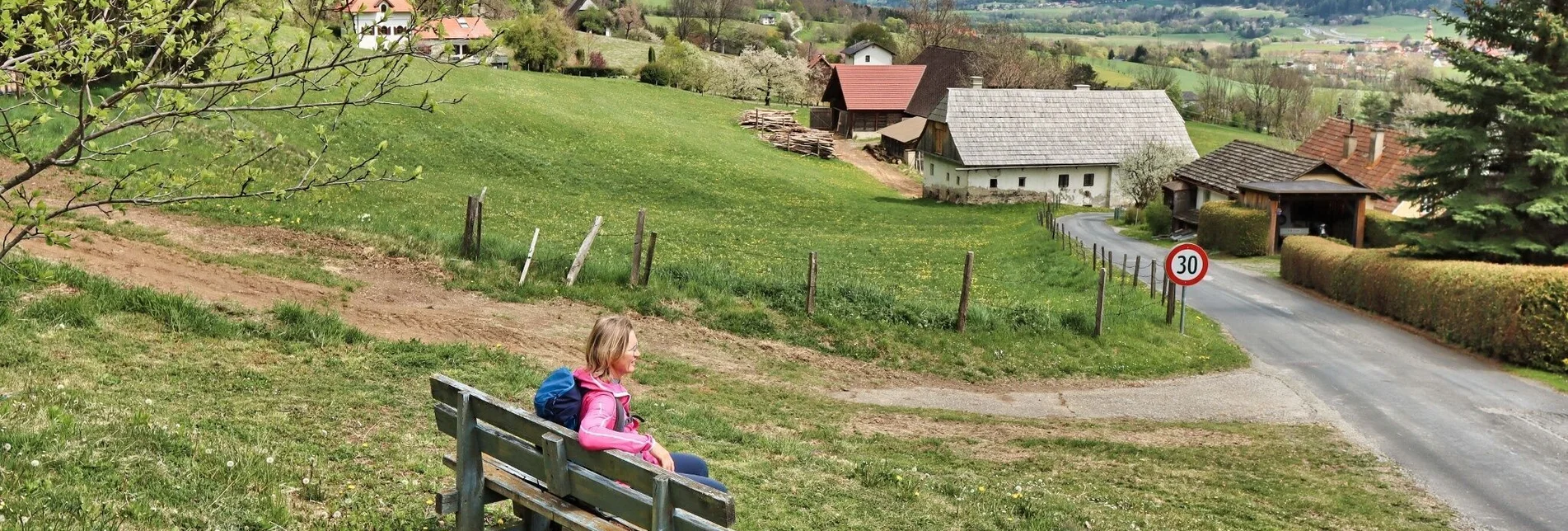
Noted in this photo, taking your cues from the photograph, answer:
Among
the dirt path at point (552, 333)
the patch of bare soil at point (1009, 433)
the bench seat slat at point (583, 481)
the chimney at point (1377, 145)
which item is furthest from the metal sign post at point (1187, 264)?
the chimney at point (1377, 145)

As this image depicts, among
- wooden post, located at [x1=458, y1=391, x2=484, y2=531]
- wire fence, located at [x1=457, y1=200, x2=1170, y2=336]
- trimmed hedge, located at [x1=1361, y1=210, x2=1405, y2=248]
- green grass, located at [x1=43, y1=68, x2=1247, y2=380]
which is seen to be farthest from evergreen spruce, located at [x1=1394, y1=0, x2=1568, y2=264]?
wooden post, located at [x1=458, y1=391, x2=484, y2=531]

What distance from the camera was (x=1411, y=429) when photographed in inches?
717

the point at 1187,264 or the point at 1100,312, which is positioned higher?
the point at 1187,264

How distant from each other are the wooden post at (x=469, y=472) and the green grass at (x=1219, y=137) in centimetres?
8420

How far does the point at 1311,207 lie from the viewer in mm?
43750

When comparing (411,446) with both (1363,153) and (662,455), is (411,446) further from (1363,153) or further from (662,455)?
(1363,153)

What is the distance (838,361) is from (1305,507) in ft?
27.4

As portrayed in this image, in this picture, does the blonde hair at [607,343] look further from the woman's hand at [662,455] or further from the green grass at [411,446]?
the green grass at [411,446]

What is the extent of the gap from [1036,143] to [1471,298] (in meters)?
37.4

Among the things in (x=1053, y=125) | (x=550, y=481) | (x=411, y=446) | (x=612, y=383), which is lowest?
(x=411, y=446)

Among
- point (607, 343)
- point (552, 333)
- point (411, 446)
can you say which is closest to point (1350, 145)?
point (552, 333)

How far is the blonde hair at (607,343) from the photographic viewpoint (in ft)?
22.3

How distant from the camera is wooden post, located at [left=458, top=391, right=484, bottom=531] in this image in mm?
6836

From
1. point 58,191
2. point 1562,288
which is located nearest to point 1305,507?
point 1562,288
